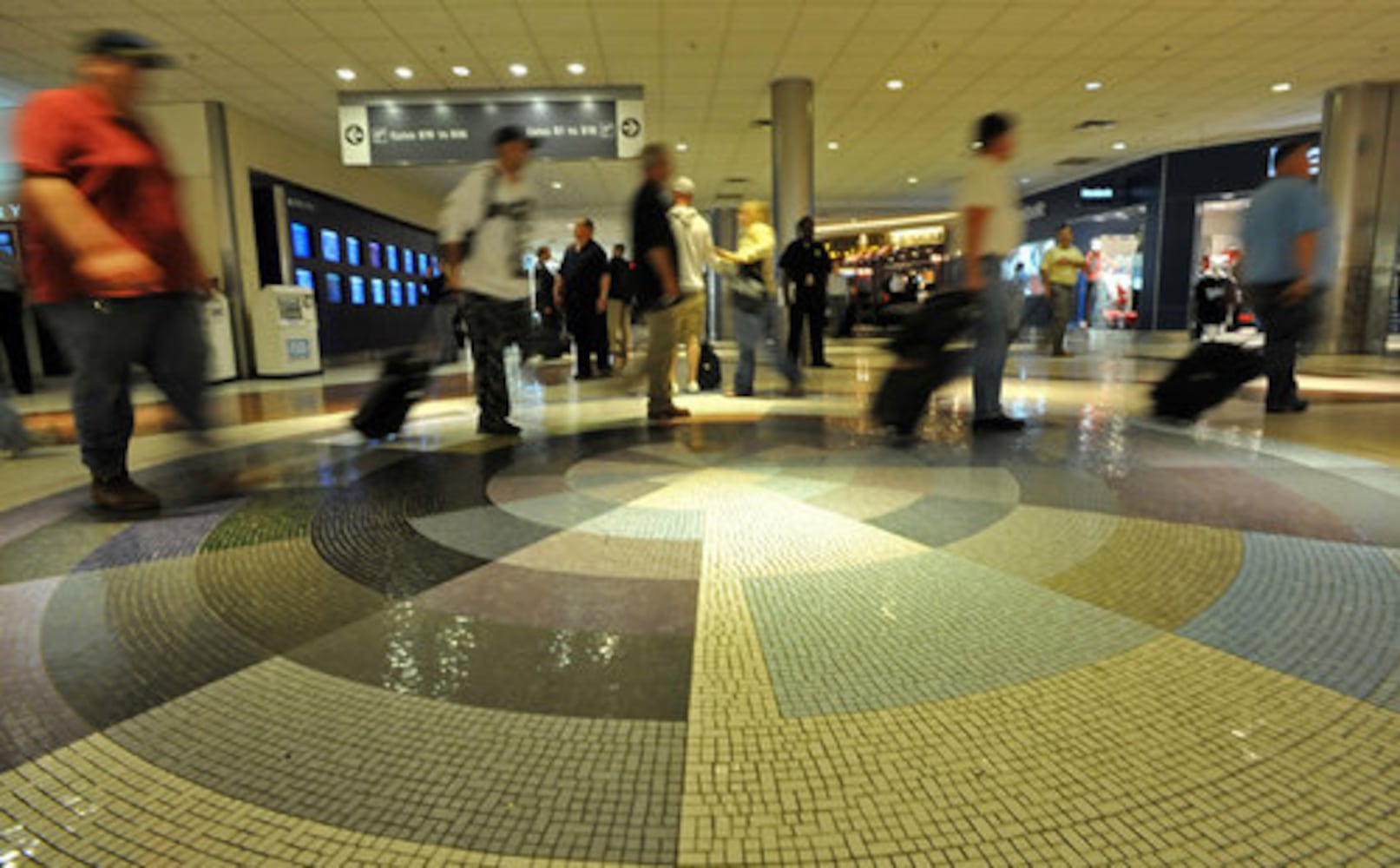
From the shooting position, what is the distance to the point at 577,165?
60.4 ft

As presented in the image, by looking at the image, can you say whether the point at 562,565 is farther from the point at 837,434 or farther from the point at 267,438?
the point at 267,438

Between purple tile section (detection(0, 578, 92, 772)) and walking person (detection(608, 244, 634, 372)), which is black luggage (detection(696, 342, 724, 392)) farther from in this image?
purple tile section (detection(0, 578, 92, 772))

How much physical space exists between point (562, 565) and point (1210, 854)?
6.41 ft

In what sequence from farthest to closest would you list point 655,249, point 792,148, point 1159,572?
point 792,148 → point 655,249 → point 1159,572

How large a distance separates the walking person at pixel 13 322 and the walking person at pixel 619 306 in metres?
6.12

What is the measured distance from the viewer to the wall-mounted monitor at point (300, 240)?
14625 millimetres

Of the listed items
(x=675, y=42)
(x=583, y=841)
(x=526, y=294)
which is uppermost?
(x=675, y=42)

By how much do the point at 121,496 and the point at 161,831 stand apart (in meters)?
2.77

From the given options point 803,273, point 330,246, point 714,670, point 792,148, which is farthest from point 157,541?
point 330,246

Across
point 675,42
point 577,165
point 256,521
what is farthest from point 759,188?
point 256,521

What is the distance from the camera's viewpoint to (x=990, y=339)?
15.6 ft

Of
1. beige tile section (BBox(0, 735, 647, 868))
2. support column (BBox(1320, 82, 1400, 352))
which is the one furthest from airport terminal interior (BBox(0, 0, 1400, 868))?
support column (BBox(1320, 82, 1400, 352))

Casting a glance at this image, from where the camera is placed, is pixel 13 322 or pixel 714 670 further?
pixel 13 322

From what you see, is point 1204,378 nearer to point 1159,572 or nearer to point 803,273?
point 1159,572
